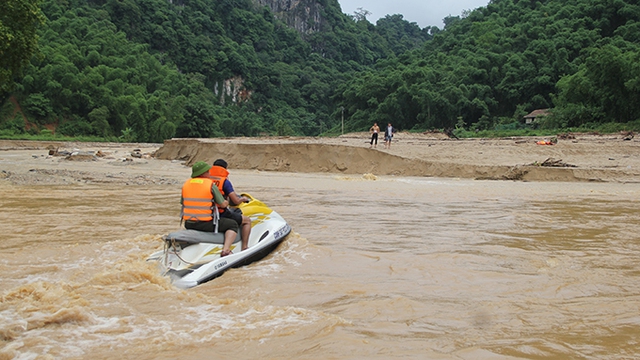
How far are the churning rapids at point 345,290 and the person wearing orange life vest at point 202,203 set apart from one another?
671mm

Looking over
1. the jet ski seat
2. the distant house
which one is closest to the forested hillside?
the distant house

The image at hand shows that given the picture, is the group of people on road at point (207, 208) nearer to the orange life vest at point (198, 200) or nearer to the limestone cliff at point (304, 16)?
the orange life vest at point (198, 200)

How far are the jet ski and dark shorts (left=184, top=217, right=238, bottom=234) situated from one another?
0.21ft

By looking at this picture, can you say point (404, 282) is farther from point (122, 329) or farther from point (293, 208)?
point (293, 208)

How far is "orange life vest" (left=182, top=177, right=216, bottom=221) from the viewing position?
6.57 metres

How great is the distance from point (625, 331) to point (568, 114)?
40.8 metres

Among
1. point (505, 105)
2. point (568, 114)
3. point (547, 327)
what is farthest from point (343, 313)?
point (505, 105)

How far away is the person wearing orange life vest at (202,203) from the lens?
21.5 feet

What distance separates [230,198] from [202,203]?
48 cm

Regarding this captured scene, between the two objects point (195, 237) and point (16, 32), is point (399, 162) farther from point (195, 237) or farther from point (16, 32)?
point (16, 32)

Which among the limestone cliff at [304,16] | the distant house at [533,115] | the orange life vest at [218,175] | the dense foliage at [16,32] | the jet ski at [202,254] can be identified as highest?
the limestone cliff at [304,16]

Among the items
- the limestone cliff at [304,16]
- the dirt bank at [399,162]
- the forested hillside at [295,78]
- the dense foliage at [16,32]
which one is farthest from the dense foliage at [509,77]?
the limestone cliff at [304,16]

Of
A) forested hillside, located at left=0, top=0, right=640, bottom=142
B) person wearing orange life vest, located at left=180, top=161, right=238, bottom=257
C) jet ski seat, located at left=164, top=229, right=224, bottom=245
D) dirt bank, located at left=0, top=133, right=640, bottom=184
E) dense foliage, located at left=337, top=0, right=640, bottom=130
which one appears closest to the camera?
jet ski seat, located at left=164, top=229, right=224, bottom=245

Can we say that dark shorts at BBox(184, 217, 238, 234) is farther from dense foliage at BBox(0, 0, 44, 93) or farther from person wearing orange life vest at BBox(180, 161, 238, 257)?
dense foliage at BBox(0, 0, 44, 93)
